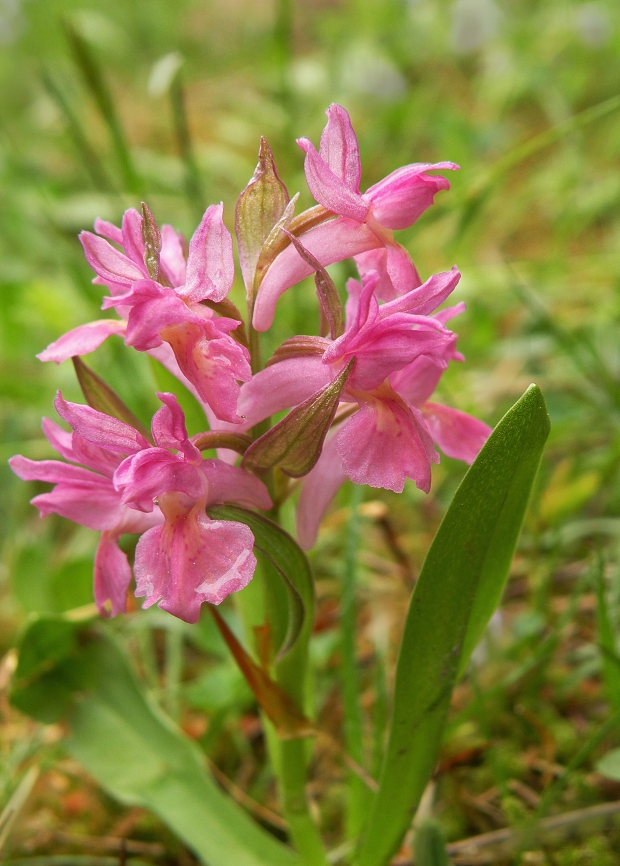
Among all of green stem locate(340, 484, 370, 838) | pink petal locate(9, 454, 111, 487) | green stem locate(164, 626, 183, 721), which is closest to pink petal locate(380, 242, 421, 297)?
pink petal locate(9, 454, 111, 487)

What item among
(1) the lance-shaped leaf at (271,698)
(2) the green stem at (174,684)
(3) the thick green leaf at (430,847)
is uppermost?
(1) the lance-shaped leaf at (271,698)

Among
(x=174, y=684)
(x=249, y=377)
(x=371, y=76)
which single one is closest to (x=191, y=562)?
(x=249, y=377)

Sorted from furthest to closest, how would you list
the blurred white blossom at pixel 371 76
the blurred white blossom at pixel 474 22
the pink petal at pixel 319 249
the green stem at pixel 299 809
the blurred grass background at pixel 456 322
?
the blurred white blossom at pixel 474 22 < the blurred white blossom at pixel 371 76 < the blurred grass background at pixel 456 322 < the green stem at pixel 299 809 < the pink petal at pixel 319 249

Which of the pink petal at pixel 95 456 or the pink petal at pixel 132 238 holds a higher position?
the pink petal at pixel 132 238

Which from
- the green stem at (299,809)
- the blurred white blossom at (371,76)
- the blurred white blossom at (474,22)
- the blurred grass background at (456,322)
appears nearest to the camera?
the green stem at (299,809)

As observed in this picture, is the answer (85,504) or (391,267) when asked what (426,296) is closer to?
(391,267)

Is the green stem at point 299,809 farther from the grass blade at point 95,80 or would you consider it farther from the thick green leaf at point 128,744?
the grass blade at point 95,80

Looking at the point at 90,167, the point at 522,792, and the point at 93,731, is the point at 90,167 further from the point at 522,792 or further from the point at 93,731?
the point at 522,792

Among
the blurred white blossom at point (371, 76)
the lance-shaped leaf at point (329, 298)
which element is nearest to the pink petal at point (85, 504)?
the lance-shaped leaf at point (329, 298)
